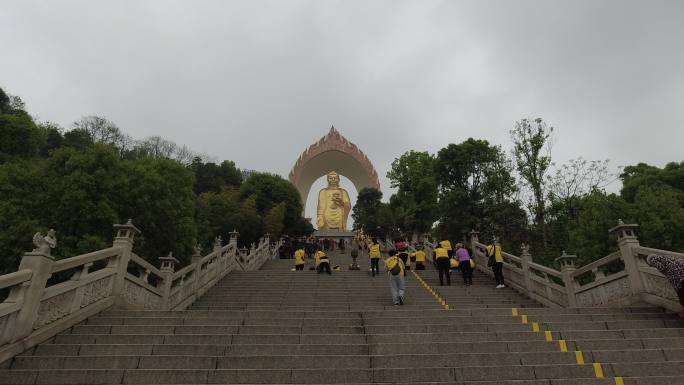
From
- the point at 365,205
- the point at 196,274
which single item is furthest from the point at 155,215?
the point at 365,205

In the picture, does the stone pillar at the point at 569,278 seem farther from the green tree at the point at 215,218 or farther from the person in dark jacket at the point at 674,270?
the green tree at the point at 215,218

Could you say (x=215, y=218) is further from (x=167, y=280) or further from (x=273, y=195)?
(x=167, y=280)

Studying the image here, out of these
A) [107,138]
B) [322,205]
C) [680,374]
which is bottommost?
[680,374]

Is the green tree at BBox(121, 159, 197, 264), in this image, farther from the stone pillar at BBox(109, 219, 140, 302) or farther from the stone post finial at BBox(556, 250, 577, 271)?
the stone post finial at BBox(556, 250, 577, 271)

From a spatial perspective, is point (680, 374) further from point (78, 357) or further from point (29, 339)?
point (29, 339)

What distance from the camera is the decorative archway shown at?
1400 inches

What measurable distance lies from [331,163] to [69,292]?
32.7 m

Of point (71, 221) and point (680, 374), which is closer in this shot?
point (680, 374)

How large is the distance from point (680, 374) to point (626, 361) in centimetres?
43

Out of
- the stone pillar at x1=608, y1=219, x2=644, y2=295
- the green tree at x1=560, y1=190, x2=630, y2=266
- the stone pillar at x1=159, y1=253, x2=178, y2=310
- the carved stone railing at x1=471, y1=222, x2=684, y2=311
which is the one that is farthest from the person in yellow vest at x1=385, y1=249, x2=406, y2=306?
the green tree at x1=560, y1=190, x2=630, y2=266

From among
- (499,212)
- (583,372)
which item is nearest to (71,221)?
(583,372)

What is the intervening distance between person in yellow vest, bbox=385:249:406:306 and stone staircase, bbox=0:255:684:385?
1.55m

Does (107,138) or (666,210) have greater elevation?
(107,138)

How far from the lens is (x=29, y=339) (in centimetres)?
431
